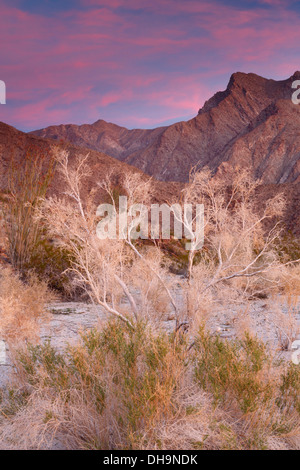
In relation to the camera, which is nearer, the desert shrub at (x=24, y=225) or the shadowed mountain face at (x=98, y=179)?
the desert shrub at (x=24, y=225)

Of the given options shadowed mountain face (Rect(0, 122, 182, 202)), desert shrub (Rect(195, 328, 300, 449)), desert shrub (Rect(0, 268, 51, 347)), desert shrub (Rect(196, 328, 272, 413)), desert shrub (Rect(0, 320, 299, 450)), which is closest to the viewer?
desert shrub (Rect(0, 320, 299, 450))

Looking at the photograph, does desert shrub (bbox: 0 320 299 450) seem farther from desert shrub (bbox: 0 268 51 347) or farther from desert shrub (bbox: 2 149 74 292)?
desert shrub (bbox: 2 149 74 292)

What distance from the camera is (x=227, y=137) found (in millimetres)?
77812

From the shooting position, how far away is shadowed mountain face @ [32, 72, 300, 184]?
55.7m

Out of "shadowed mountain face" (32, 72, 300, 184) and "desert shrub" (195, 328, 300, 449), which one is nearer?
"desert shrub" (195, 328, 300, 449)

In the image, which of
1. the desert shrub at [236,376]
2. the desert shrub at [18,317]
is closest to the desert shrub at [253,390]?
the desert shrub at [236,376]

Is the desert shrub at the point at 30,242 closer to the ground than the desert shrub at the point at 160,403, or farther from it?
farther from it

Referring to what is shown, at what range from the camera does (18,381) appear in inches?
138

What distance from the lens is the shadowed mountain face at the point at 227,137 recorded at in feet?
183

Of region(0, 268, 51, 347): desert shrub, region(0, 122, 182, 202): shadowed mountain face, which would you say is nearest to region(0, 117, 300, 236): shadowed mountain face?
region(0, 122, 182, 202): shadowed mountain face

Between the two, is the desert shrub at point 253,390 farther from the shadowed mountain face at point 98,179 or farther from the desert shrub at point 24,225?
the shadowed mountain face at point 98,179

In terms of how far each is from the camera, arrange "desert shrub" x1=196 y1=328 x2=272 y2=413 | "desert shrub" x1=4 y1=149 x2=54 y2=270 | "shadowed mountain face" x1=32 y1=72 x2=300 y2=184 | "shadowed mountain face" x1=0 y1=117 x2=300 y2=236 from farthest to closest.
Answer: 1. "shadowed mountain face" x1=32 y1=72 x2=300 y2=184
2. "shadowed mountain face" x1=0 y1=117 x2=300 y2=236
3. "desert shrub" x1=4 y1=149 x2=54 y2=270
4. "desert shrub" x1=196 y1=328 x2=272 y2=413
